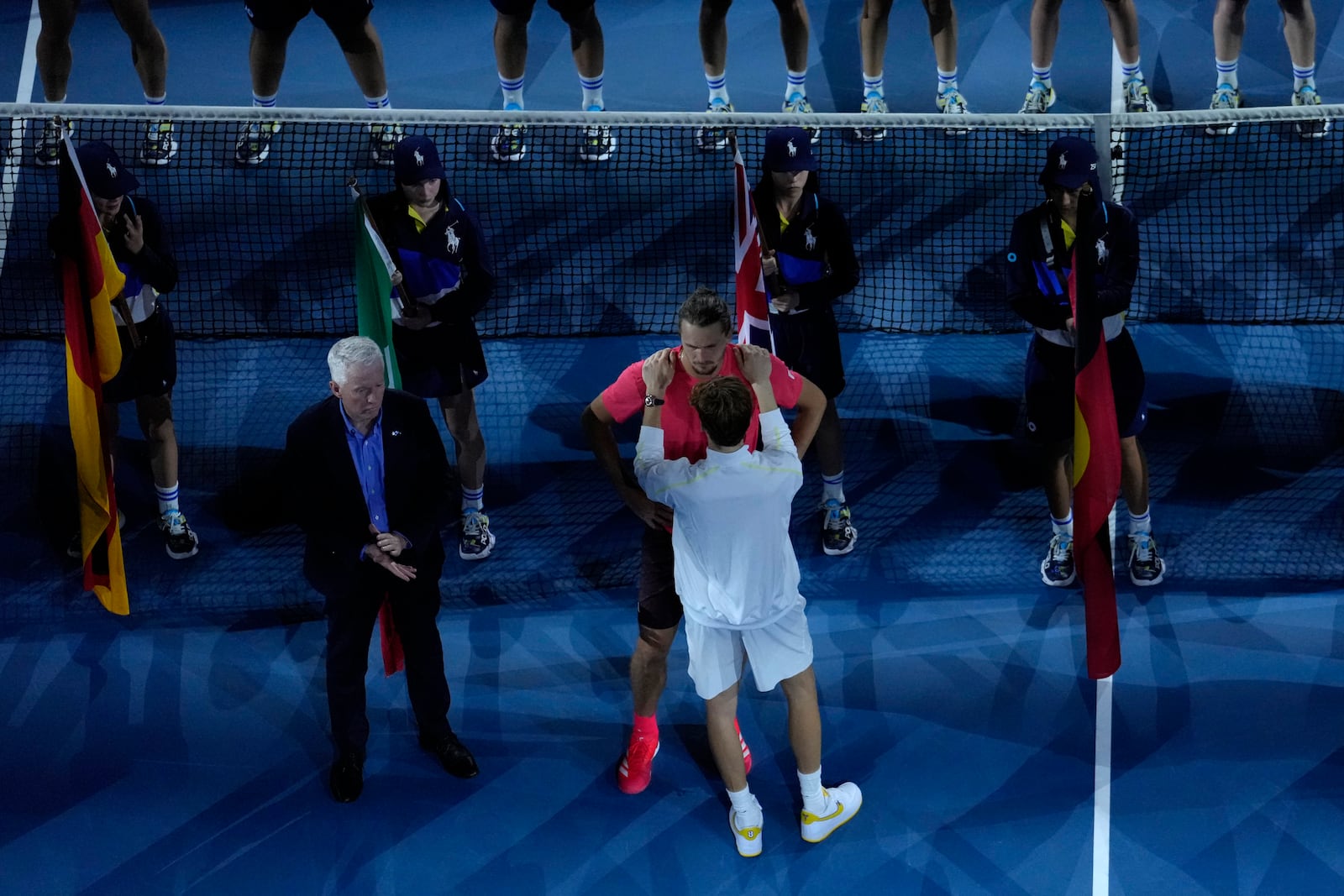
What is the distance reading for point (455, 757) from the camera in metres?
6.31

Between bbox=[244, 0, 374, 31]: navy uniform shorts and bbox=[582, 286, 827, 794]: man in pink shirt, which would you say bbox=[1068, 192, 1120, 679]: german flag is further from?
bbox=[244, 0, 374, 31]: navy uniform shorts

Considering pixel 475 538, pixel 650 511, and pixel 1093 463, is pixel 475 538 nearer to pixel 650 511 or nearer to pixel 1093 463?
pixel 650 511

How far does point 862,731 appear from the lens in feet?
21.3

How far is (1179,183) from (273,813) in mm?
6732

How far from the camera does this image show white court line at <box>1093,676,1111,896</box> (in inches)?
229

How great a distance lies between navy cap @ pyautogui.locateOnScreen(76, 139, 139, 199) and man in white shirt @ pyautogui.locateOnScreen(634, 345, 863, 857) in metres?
2.69

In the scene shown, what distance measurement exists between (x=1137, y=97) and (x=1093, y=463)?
510 cm

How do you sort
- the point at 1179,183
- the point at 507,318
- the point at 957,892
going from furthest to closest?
1. the point at 1179,183
2. the point at 507,318
3. the point at 957,892

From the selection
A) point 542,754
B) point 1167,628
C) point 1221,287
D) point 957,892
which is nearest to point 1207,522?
point 1167,628

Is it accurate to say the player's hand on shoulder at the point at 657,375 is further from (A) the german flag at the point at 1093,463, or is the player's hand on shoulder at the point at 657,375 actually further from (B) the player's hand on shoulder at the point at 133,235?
(B) the player's hand on shoulder at the point at 133,235

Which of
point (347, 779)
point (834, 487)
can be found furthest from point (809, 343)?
point (347, 779)

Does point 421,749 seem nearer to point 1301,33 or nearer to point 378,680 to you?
point 378,680

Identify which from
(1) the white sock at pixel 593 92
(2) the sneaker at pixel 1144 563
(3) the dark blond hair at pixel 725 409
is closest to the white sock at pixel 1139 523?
(2) the sneaker at pixel 1144 563

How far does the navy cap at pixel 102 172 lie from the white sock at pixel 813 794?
155 inches
